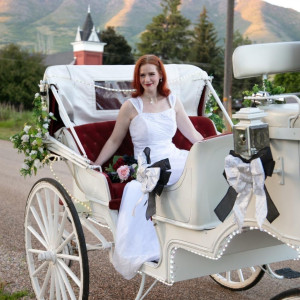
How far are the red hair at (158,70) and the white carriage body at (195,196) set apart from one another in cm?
42

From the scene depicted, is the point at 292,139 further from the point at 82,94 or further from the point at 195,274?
→ the point at 82,94

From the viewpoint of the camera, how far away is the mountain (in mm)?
152625

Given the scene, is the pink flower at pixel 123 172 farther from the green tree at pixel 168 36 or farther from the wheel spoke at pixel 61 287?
the green tree at pixel 168 36

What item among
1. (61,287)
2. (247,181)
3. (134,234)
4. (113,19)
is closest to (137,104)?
(134,234)

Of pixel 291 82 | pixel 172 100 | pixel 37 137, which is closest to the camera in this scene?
pixel 37 137

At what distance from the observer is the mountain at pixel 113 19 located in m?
153

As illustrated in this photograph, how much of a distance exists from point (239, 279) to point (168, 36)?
6275 centimetres

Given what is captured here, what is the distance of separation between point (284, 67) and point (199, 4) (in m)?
204

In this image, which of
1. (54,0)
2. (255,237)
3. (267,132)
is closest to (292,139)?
(267,132)

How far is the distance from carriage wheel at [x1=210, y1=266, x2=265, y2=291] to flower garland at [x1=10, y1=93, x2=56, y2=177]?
1600 mm

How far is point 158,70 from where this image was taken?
4.22 meters

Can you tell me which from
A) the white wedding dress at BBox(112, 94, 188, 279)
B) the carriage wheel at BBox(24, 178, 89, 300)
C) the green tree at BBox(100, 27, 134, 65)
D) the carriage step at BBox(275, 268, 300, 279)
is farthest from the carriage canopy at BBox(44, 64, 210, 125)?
the green tree at BBox(100, 27, 134, 65)

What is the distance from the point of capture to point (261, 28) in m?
151

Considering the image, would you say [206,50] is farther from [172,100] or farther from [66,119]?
→ [66,119]
